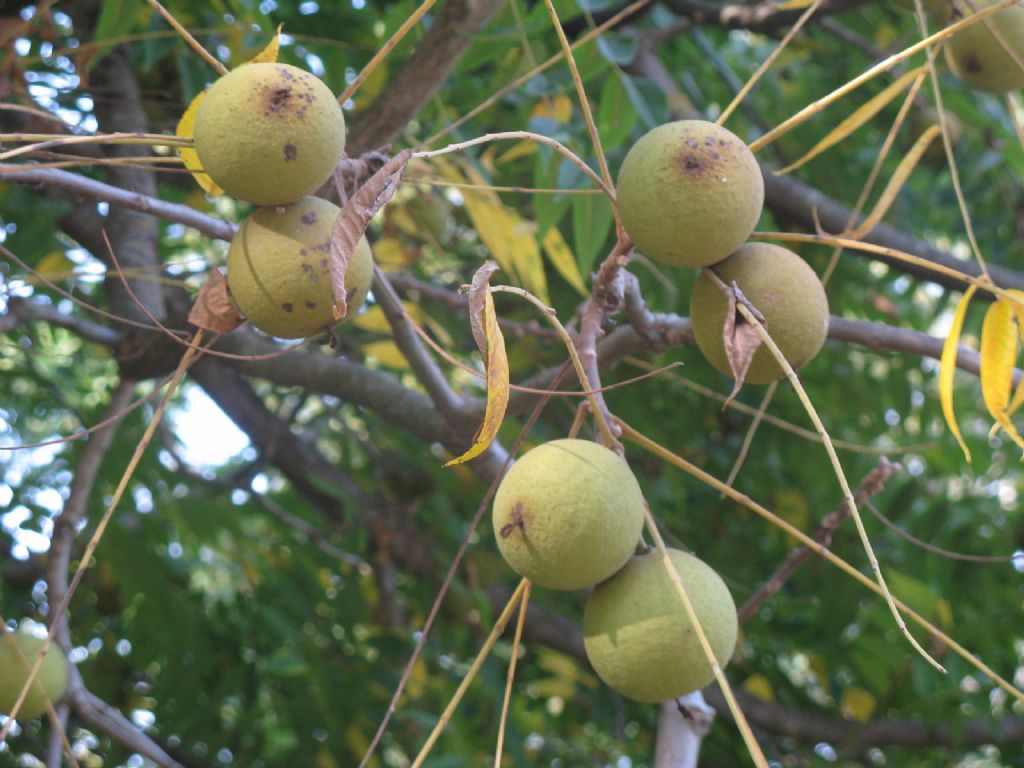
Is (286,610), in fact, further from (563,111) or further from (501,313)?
(563,111)

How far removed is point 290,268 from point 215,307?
0.19 m

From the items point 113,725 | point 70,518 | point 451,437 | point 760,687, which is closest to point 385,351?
point 451,437

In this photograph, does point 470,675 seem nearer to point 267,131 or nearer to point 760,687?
point 267,131

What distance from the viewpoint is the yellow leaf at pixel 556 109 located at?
244 centimetres

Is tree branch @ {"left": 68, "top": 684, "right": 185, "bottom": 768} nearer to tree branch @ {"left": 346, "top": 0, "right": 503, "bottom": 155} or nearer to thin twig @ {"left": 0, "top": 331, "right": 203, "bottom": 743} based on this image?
thin twig @ {"left": 0, "top": 331, "right": 203, "bottom": 743}

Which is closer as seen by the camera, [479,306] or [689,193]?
[479,306]

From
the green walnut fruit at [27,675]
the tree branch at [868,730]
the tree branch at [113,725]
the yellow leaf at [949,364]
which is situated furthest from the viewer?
the tree branch at [868,730]

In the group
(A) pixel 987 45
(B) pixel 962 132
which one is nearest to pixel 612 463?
(A) pixel 987 45

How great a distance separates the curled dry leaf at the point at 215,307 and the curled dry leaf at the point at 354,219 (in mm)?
308

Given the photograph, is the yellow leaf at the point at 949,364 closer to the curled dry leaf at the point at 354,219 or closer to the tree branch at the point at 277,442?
the curled dry leaf at the point at 354,219

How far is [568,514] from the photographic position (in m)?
1.23

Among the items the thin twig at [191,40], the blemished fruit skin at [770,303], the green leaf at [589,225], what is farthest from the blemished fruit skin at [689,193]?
the green leaf at [589,225]

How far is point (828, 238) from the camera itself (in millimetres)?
1427

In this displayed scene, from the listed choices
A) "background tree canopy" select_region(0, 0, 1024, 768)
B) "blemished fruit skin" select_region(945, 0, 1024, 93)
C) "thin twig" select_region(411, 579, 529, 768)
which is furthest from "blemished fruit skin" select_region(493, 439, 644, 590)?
"blemished fruit skin" select_region(945, 0, 1024, 93)
